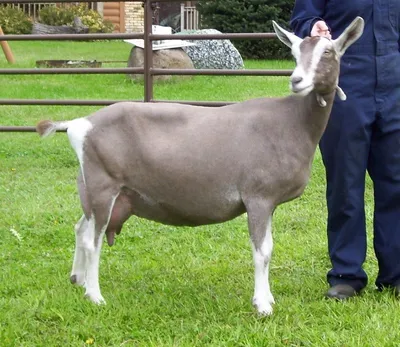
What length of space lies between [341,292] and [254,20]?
51.4 feet

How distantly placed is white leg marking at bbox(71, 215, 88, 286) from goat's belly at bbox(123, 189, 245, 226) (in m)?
0.31

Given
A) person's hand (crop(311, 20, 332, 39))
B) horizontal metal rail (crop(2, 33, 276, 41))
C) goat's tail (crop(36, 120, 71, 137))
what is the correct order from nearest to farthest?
person's hand (crop(311, 20, 332, 39)) → goat's tail (crop(36, 120, 71, 137)) → horizontal metal rail (crop(2, 33, 276, 41))

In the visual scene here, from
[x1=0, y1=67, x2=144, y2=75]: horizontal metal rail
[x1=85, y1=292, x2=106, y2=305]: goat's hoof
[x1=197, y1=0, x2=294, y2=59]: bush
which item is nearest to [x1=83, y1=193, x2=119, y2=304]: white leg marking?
[x1=85, y1=292, x2=106, y2=305]: goat's hoof

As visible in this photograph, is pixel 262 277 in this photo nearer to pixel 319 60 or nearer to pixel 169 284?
pixel 169 284

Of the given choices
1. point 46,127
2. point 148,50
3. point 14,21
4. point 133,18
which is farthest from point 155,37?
point 133,18

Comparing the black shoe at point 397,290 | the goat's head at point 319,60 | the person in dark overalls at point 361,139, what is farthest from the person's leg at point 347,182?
the goat's head at point 319,60

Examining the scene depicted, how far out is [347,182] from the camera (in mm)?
4555

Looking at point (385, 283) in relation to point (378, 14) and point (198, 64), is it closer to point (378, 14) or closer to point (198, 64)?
point (378, 14)

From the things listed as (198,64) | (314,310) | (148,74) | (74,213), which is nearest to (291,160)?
(314,310)

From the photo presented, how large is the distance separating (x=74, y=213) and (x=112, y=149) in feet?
7.35

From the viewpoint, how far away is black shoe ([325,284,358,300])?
4578 millimetres

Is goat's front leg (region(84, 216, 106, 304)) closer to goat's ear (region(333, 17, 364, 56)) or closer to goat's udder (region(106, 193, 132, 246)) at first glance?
goat's udder (region(106, 193, 132, 246))

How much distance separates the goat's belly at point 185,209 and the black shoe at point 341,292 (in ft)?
2.29

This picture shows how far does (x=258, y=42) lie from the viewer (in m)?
19.7
